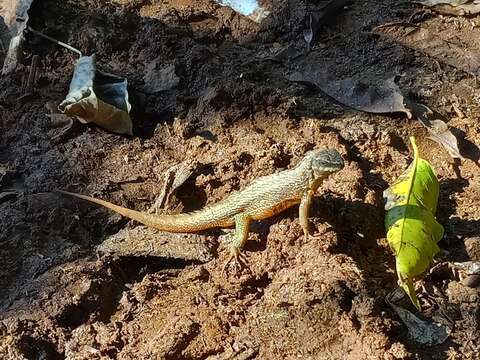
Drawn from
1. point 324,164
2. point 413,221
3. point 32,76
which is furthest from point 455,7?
point 32,76

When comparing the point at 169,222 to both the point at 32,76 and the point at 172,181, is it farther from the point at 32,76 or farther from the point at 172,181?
the point at 32,76

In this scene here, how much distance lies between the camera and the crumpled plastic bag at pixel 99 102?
4203 mm

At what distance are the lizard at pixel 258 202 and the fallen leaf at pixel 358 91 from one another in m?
0.77

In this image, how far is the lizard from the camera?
11.8 ft

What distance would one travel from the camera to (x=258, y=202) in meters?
3.66

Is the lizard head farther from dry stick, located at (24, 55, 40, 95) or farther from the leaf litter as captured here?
dry stick, located at (24, 55, 40, 95)

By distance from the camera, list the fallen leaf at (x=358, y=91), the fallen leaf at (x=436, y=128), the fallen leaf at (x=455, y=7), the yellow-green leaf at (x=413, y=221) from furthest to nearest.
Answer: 1. the fallen leaf at (x=455, y=7)
2. the fallen leaf at (x=358, y=91)
3. the fallen leaf at (x=436, y=128)
4. the yellow-green leaf at (x=413, y=221)

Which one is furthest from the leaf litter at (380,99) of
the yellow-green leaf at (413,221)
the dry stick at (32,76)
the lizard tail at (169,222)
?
the dry stick at (32,76)

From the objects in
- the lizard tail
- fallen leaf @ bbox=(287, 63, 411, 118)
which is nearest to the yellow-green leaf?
fallen leaf @ bbox=(287, 63, 411, 118)

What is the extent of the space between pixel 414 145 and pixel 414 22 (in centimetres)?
152

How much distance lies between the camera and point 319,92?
4605 mm

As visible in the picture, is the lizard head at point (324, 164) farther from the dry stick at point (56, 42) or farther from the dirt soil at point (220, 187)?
the dry stick at point (56, 42)

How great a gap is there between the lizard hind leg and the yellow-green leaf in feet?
2.29

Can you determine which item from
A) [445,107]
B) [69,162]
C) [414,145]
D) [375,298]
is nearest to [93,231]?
[69,162]
